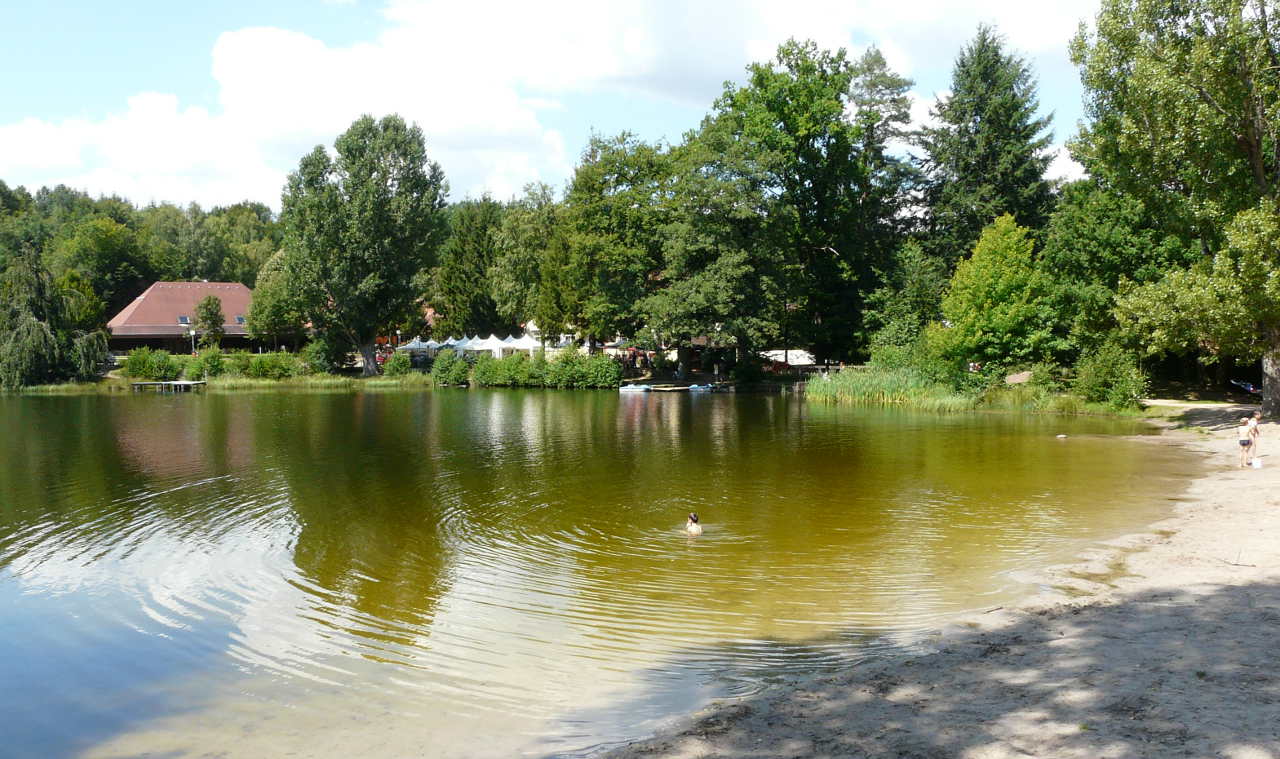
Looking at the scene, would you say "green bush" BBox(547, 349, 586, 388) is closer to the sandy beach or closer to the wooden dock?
the wooden dock

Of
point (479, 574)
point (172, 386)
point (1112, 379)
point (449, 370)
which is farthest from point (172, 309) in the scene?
point (479, 574)

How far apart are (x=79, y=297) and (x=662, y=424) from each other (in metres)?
55.8

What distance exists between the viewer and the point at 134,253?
291 feet

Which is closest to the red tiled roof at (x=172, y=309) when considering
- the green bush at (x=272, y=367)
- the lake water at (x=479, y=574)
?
the green bush at (x=272, y=367)

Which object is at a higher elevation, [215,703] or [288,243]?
[288,243]

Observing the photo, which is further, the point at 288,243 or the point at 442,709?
the point at 288,243

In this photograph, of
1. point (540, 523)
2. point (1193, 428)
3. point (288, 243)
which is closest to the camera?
point (540, 523)

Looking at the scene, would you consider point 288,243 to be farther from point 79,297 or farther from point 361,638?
point 361,638

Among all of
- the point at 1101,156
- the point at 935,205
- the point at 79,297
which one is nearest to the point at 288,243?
the point at 79,297

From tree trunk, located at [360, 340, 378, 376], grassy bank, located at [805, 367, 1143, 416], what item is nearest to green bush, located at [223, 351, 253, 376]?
tree trunk, located at [360, 340, 378, 376]

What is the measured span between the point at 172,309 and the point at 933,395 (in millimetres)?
67566

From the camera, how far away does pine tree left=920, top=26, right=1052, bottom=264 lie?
54281mm

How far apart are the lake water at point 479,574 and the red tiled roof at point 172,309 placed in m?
50.5

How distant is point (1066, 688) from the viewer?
25.7ft
